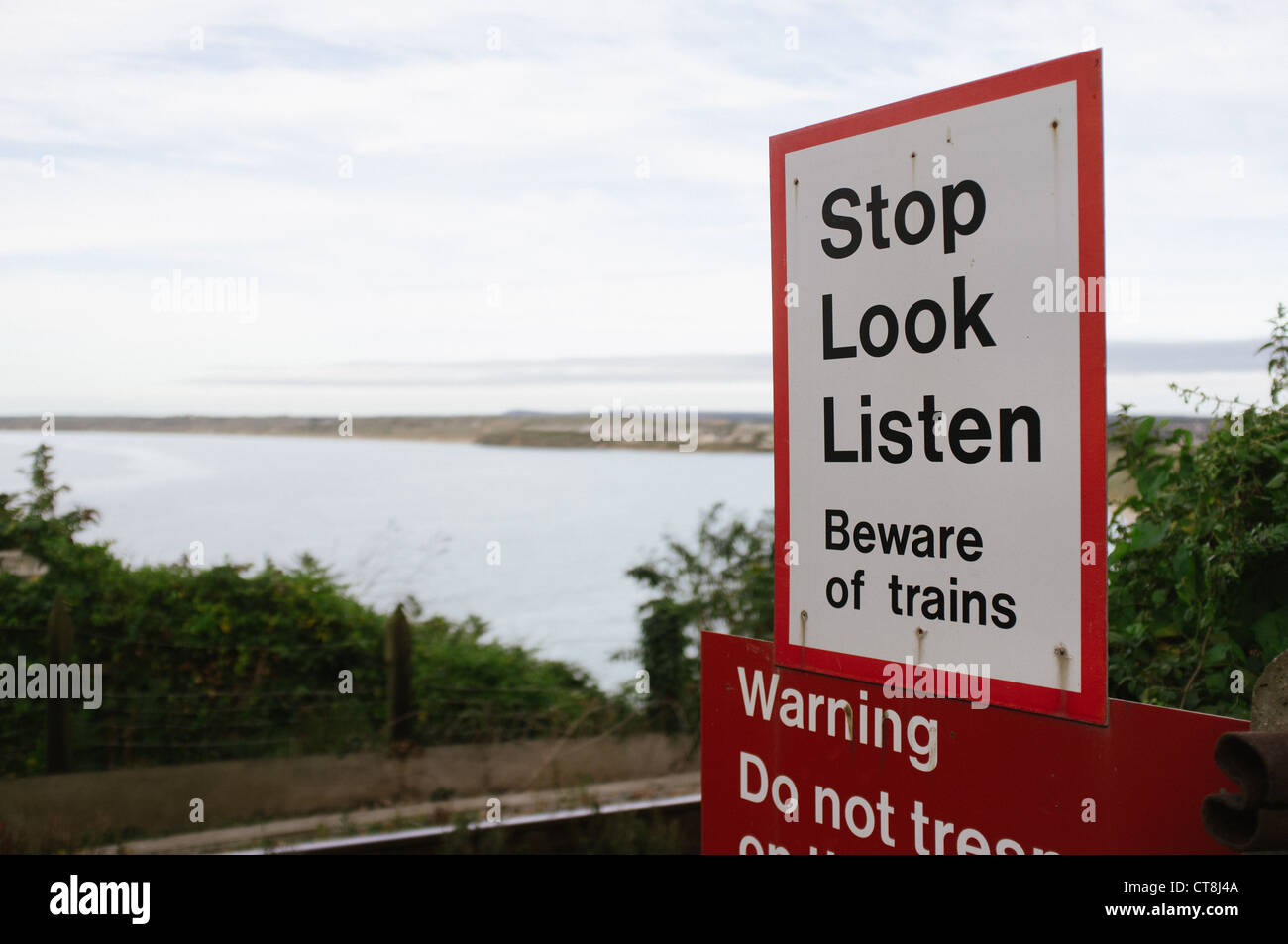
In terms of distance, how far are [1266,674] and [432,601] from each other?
8.00 meters

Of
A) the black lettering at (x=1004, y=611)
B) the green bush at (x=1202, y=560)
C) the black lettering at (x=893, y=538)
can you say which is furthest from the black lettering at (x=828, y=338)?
the green bush at (x=1202, y=560)

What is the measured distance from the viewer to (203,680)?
7.44m

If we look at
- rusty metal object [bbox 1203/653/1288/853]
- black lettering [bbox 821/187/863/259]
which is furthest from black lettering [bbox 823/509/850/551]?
rusty metal object [bbox 1203/653/1288/853]

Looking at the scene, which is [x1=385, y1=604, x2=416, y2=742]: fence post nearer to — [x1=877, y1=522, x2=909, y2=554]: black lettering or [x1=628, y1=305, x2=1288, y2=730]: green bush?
[x1=628, y1=305, x2=1288, y2=730]: green bush

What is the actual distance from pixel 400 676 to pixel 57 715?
7.62 ft

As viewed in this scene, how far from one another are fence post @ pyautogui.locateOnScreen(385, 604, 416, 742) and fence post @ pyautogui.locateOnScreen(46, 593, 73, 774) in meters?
2.19

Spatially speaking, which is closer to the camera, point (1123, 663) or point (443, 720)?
point (1123, 663)

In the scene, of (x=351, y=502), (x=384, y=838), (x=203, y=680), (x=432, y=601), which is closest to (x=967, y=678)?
(x=384, y=838)

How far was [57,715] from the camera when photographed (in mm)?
6594

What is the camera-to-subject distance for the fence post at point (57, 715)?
6.59 meters

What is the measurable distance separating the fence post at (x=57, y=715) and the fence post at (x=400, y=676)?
2186 mm

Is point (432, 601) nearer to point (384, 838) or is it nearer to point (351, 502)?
point (351, 502)

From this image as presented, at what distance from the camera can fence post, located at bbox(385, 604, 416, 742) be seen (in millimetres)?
7438

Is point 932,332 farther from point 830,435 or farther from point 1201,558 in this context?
point 1201,558
